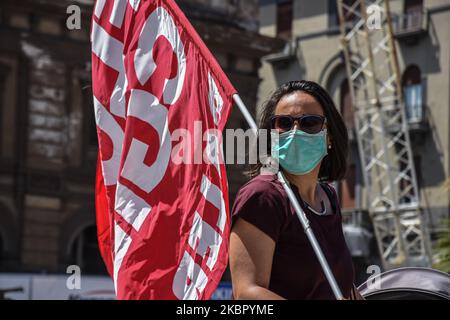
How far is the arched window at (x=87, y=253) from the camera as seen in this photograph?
20.5 meters

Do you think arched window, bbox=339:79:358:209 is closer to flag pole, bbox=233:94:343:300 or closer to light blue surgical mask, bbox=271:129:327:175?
light blue surgical mask, bbox=271:129:327:175

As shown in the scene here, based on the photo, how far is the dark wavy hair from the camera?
3119mm

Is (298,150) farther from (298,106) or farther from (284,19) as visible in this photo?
(284,19)

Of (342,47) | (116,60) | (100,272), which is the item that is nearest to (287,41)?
(342,47)

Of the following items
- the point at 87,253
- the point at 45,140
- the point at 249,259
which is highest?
the point at 45,140

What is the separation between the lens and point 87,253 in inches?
831

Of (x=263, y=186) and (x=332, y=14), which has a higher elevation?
(x=332, y=14)

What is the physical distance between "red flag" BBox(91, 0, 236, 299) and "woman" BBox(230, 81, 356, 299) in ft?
0.81

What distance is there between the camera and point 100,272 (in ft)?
66.7

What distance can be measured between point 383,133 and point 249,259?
19754mm

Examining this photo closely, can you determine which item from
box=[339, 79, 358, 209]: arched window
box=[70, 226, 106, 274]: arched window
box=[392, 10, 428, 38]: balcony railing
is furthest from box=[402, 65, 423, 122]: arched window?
box=[70, 226, 106, 274]: arched window

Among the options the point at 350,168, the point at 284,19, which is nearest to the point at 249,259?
the point at 350,168

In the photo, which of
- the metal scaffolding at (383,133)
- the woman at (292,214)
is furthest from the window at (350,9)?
the woman at (292,214)

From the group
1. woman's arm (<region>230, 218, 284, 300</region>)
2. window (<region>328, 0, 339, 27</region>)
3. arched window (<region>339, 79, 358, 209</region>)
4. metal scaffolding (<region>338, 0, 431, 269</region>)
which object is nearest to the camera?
woman's arm (<region>230, 218, 284, 300</region>)
